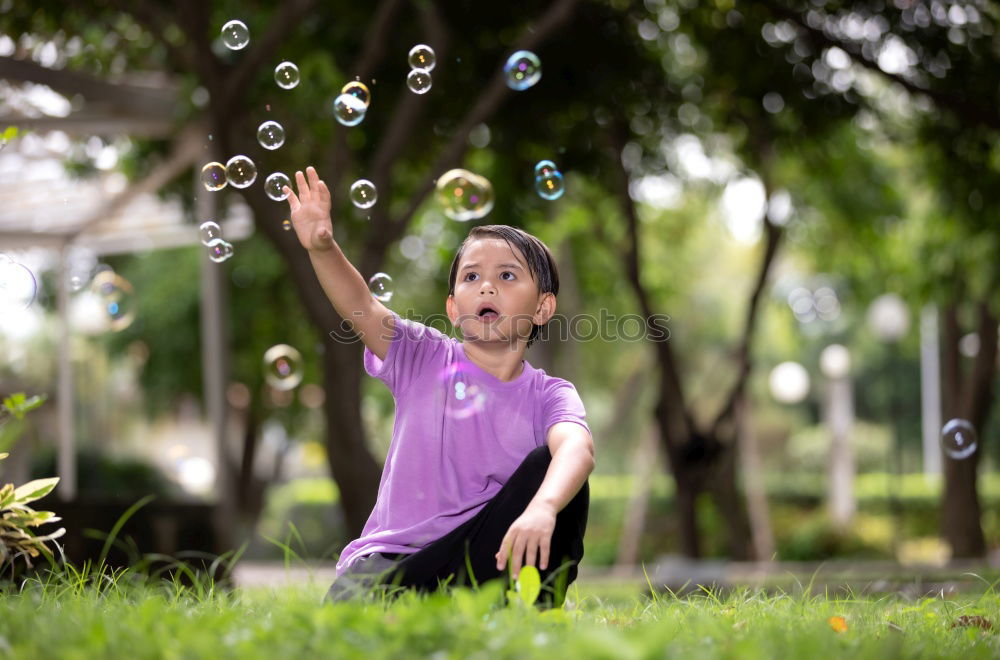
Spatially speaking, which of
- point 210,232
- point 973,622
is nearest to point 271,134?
point 210,232

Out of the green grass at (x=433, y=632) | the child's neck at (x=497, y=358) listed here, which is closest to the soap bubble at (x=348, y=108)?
the child's neck at (x=497, y=358)

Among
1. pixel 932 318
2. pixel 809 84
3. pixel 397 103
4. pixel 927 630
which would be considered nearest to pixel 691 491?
pixel 809 84

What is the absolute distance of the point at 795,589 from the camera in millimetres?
4012

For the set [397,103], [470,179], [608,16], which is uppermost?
[608,16]

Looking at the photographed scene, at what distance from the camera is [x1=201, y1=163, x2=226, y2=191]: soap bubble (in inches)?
182

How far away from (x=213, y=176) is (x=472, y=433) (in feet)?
7.09

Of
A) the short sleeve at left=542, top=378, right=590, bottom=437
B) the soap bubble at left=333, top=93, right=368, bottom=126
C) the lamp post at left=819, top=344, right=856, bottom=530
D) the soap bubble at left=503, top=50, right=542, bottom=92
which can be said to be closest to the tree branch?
the soap bubble at left=503, top=50, right=542, bottom=92

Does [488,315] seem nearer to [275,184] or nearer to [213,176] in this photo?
[275,184]

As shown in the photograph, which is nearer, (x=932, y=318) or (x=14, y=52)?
(x=14, y=52)

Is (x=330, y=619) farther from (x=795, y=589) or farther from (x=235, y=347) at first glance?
(x=235, y=347)

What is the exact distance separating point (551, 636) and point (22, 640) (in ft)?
3.42

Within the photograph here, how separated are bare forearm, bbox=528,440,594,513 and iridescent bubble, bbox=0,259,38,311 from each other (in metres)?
2.50

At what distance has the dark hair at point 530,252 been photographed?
3.19 m

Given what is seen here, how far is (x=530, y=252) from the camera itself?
3207 millimetres
